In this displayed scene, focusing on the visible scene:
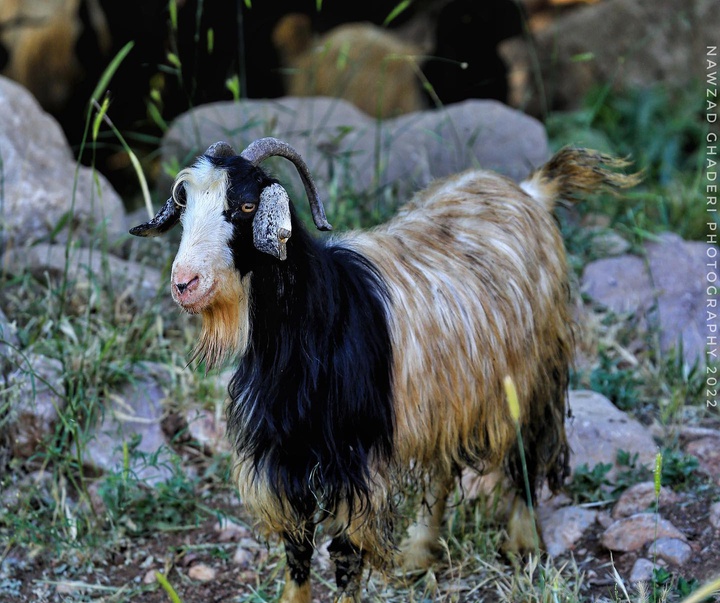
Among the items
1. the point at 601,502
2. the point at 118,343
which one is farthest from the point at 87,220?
the point at 601,502

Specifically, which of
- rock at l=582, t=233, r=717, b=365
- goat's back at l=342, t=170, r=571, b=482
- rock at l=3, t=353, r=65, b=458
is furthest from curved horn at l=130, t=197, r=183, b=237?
rock at l=582, t=233, r=717, b=365

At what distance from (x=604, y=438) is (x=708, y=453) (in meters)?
0.54

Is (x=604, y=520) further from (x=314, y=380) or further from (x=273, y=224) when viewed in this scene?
(x=273, y=224)

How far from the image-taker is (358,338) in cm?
352

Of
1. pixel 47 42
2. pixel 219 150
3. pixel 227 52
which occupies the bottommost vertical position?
pixel 227 52

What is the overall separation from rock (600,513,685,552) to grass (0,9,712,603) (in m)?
0.23

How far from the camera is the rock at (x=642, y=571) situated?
13.3 feet

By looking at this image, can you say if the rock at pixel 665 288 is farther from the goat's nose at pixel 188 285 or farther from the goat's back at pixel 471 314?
the goat's nose at pixel 188 285

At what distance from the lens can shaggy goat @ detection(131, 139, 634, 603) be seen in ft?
10.7

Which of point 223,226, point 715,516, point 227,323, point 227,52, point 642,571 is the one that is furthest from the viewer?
point 227,52

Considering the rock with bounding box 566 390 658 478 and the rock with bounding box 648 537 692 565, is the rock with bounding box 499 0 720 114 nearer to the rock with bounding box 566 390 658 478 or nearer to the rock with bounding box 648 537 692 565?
the rock with bounding box 566 390 658 478

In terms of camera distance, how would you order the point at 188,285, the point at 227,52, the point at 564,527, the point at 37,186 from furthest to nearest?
the point at 227,52
the point at 37,186
the point at 564,527
the point at 188,285

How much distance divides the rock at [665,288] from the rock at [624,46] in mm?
2845

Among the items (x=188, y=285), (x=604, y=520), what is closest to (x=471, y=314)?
(x=188, y=285)
